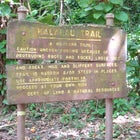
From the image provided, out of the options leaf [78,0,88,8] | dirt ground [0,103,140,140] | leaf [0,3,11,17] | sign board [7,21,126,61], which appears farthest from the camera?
leaf [0,3,11,17]

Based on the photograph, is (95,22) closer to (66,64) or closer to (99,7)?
(99,7)

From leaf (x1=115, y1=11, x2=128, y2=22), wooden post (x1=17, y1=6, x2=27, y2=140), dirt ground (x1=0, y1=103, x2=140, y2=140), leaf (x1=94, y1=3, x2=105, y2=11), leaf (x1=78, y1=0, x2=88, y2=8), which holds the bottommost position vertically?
dirt ground (x1=0, y1=103, x2=140, y2=140)

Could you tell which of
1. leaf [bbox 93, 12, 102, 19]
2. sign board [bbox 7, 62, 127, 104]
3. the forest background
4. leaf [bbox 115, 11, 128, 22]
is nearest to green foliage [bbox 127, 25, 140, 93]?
the forest background

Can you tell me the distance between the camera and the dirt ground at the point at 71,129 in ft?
12.8

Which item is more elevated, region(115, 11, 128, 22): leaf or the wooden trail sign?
region(115, 11, 128, 22): leaf

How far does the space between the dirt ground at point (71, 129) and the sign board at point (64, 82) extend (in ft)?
2.89

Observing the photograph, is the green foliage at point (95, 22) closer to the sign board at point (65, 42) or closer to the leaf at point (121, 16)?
the leaf at point (121, 16)

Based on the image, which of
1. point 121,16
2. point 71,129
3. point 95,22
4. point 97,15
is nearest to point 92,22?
point 95,22

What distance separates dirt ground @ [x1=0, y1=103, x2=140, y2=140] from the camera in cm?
391

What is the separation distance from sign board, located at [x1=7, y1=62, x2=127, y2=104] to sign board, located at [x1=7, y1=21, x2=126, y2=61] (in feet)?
0.29

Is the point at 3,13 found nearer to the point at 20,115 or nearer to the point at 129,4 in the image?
the point at 20,115

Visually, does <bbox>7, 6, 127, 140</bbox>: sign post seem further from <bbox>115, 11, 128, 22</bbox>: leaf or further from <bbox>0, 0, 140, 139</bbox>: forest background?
<bbox>0, 0, 140, 139</bbox>: forest background

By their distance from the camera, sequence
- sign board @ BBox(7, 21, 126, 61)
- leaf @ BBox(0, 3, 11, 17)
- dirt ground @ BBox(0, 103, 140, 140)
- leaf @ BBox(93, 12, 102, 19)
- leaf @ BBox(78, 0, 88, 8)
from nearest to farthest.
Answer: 1. sign board @ BBox(7, 21, 126, 61)
2. dirt ground @ BBox(0, 103, 140, 140)
3. leaf @ BBox(93, 12, 102, 19)
4. leaf @ BBox(78, 0, 88, 8)
5. leaf @ BBox(0, 3, 11, 17)

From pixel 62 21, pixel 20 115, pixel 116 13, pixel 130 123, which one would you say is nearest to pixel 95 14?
pixel 116 13
